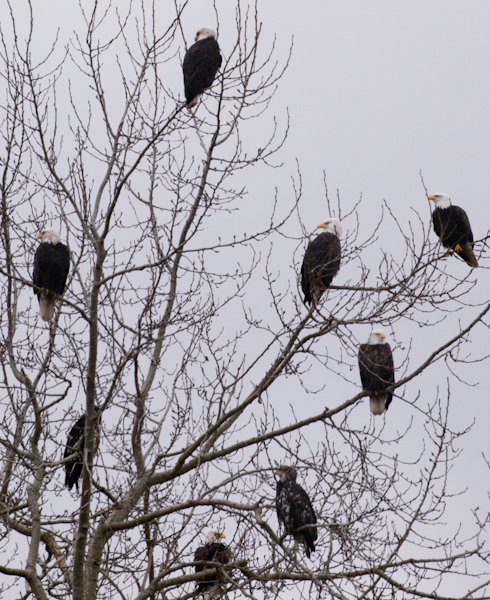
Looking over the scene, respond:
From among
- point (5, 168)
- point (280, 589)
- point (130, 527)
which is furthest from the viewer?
point (5, 168)

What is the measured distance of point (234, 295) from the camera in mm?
5668

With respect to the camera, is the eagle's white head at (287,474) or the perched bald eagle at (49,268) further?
the perched bald eagle at (49,268)

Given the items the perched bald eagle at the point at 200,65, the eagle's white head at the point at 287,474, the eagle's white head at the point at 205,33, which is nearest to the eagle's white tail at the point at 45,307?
the perched bald eagle at the point at 200,65

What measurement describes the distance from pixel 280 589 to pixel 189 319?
1658mm

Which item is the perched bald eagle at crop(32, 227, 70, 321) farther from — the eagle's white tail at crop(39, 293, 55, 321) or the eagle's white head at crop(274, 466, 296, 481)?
the eagle's white head at crop(274, 466, 296, 481)

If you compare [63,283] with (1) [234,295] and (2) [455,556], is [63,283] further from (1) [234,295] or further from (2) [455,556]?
(2) [455,556]

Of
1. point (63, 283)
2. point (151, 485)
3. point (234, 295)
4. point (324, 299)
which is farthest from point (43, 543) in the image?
point (324, 299)

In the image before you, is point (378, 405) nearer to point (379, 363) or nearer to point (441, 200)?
point (379, 363)

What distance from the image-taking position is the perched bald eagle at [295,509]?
5395mm

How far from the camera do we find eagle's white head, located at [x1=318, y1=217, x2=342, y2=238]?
260 inches

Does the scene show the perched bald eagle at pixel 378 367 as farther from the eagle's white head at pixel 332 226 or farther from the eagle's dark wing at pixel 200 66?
the eagle's dark wing at pixel 200 66

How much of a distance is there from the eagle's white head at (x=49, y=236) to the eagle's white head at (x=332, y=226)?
6.59 ft

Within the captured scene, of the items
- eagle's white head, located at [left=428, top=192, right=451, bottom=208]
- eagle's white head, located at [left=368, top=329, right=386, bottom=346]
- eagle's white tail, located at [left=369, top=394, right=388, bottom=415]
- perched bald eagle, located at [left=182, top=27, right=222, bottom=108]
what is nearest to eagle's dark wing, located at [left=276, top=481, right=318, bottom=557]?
eagle's white tail, located at [left=369, top=394, right=388, bottom=415]

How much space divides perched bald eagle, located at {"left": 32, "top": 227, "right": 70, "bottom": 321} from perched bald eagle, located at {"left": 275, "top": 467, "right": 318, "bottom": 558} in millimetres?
2337
